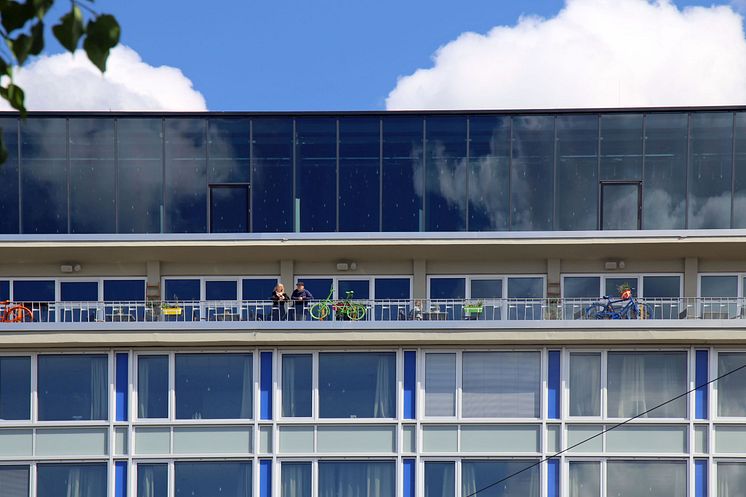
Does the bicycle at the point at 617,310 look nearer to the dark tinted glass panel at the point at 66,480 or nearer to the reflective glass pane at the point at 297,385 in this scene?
the reflective glass pane at the point at 297,385

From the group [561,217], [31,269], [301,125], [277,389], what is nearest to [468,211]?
[561,217]

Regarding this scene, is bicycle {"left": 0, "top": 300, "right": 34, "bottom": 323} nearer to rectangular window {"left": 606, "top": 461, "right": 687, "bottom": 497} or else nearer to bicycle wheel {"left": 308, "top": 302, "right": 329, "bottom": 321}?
bicycle wheel {"left": 308, "top": 302, "right": 329, "bottom": 321}

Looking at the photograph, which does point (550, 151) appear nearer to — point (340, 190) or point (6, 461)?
point (340, 190)

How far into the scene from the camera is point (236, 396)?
2716 cm

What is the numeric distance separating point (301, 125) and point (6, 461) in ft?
31.8

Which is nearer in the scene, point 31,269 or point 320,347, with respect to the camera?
point 320,347

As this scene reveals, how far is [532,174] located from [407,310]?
4405mm

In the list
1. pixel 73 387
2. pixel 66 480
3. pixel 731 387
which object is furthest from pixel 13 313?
pixel 731 387

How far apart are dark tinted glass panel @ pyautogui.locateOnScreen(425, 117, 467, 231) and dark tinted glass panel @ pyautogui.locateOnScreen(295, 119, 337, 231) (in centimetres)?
213

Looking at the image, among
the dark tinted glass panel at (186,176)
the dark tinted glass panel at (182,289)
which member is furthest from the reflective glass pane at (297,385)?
the dark tinted glass panel at (186,176)

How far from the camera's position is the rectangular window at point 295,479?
27000 millimetres

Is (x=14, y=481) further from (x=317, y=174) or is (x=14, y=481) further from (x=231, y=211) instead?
(x=317, y=174)

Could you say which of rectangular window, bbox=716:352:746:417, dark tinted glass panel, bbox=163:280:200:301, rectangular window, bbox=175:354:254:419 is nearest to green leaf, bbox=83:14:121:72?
rectangular window, bbox=175:354:254:419

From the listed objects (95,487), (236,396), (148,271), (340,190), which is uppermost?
(340,190)
